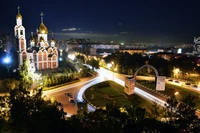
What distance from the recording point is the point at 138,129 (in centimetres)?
1041

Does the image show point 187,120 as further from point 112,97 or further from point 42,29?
point 42,29

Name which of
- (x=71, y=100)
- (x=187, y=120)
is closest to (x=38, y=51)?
(x=71, y=100)

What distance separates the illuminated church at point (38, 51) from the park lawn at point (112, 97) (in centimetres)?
1289

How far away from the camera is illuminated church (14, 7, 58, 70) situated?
32625mm

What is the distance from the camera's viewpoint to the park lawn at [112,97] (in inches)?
789

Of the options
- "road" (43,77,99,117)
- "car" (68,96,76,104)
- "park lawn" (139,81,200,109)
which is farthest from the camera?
"park lawn" (139,81,200,109)

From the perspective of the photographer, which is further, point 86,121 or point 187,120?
point 86,121

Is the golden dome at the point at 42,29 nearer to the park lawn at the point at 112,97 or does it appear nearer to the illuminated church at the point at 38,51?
the illuminated church at the point at 38,51

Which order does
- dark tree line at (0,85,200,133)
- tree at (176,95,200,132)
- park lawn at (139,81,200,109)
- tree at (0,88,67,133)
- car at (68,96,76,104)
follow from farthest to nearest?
park lawn at (139,81,200,109)
car at (68,96,76,104)
tree at (176,95,200,132)
dark tree line at (0,85,200,133)
tree at (0,88,67,133)

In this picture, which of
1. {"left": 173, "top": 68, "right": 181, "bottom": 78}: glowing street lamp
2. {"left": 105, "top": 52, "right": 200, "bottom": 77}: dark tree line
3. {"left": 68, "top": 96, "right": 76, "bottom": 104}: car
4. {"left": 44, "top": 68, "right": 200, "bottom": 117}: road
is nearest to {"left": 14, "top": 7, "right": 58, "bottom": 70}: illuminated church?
{"left": 44, "top": 68, "right": 200, "bottom": 117}: road

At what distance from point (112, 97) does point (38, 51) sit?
18.0 m

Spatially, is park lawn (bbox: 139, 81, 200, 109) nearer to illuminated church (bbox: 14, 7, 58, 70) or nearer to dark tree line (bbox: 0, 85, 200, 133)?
dark tree line (bbox: 0, 85, 200, 133)

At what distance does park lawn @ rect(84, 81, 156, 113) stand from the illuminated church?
508 inches

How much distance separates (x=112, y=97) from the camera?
22.2 metres
